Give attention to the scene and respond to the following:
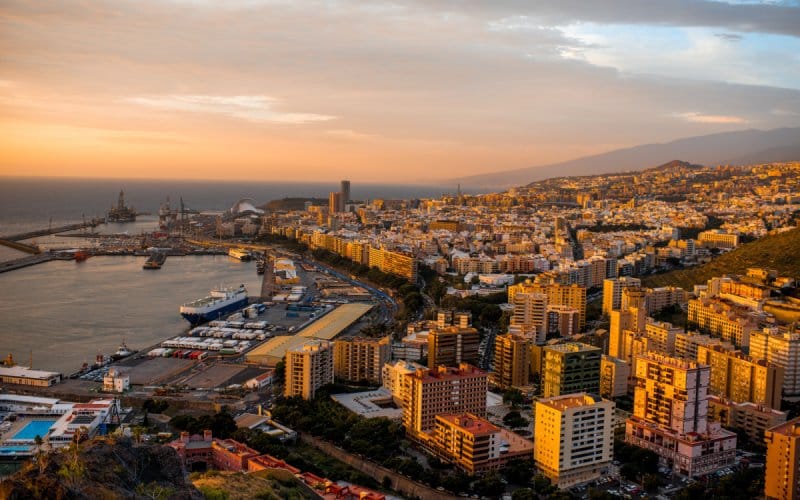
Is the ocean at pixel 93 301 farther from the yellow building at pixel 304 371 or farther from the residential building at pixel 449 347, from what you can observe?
the residential building at pixel 449 347

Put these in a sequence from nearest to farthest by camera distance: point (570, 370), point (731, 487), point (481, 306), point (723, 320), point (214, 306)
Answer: point (731, 487) < point (570, 370) < point (723, 320) < point (481, 306) < point (214, 306)

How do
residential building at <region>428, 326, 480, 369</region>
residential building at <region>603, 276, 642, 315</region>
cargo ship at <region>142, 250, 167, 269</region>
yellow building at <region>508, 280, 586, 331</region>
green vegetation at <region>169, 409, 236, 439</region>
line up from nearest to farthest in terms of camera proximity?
green vegetation at <region>169, 409, 236, 439</region>, residential building at <region>428, 326, 480, 369</region>, yellow building at <region>508, 280, 586, 331</region>, residential building at <region>603, 276, 642, 315</region>, cargo ship at <region>142, 250, 167, 269</region>

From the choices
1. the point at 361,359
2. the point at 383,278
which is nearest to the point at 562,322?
the point at 361,359

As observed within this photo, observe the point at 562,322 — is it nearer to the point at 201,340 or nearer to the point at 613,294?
the point at 613,294

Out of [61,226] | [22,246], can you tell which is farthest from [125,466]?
[61,226]

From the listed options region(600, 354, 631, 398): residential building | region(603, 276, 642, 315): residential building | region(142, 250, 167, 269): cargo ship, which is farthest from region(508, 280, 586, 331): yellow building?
region(142, 250, 167, 269): cargo ship

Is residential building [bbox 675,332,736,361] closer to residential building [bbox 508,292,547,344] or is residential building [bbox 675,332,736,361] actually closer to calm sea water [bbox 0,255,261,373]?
residential building [bbox 508,292,547,344]

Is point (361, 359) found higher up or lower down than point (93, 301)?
higher up
